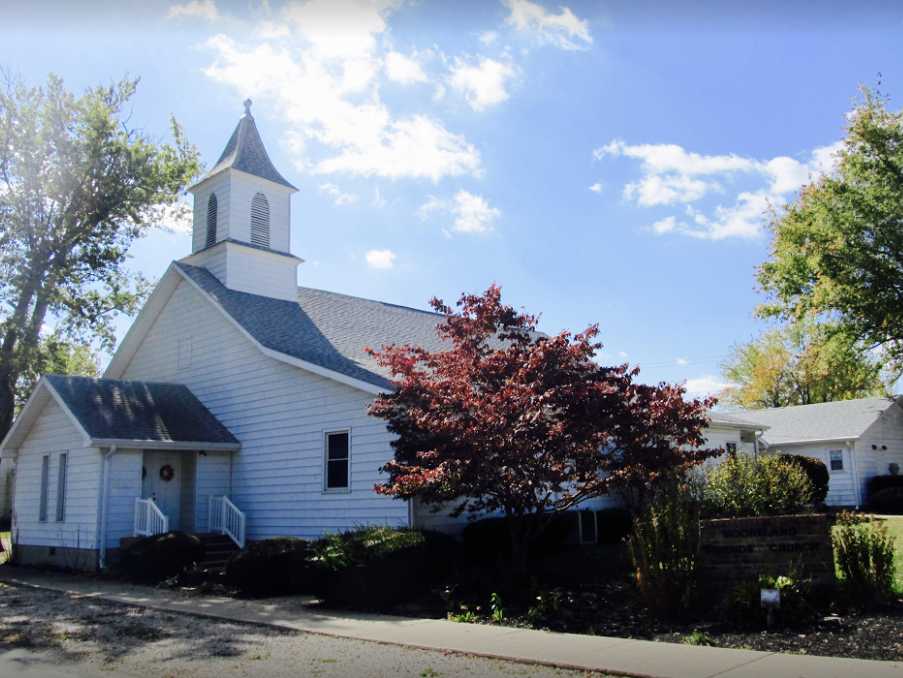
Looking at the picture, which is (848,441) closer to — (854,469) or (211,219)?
(854,469)

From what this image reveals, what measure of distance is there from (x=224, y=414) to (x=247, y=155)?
844cm

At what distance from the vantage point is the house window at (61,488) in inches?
763

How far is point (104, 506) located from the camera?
1784 cm

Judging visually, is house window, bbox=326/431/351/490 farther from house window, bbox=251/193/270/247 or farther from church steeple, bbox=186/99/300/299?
house window, bbox=251/193/270/247

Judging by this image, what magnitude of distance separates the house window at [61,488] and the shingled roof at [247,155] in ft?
30.5

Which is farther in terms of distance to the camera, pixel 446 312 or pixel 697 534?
pixel 446 312

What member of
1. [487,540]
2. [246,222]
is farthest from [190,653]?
[246,222]

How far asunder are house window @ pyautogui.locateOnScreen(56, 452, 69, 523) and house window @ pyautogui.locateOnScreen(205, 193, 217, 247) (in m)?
7.46

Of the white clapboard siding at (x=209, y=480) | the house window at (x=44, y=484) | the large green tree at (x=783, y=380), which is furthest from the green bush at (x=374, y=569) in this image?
the large green tree at (x=783, y=380)

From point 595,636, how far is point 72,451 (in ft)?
48.2

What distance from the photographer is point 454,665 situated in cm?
827

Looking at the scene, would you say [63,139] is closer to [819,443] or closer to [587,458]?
[587,458]

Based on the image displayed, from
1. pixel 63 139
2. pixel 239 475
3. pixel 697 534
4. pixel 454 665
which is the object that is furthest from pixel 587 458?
pixel 63 139

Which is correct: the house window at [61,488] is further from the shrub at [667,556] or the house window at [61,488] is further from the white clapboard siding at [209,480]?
the shrub at [667,556]
